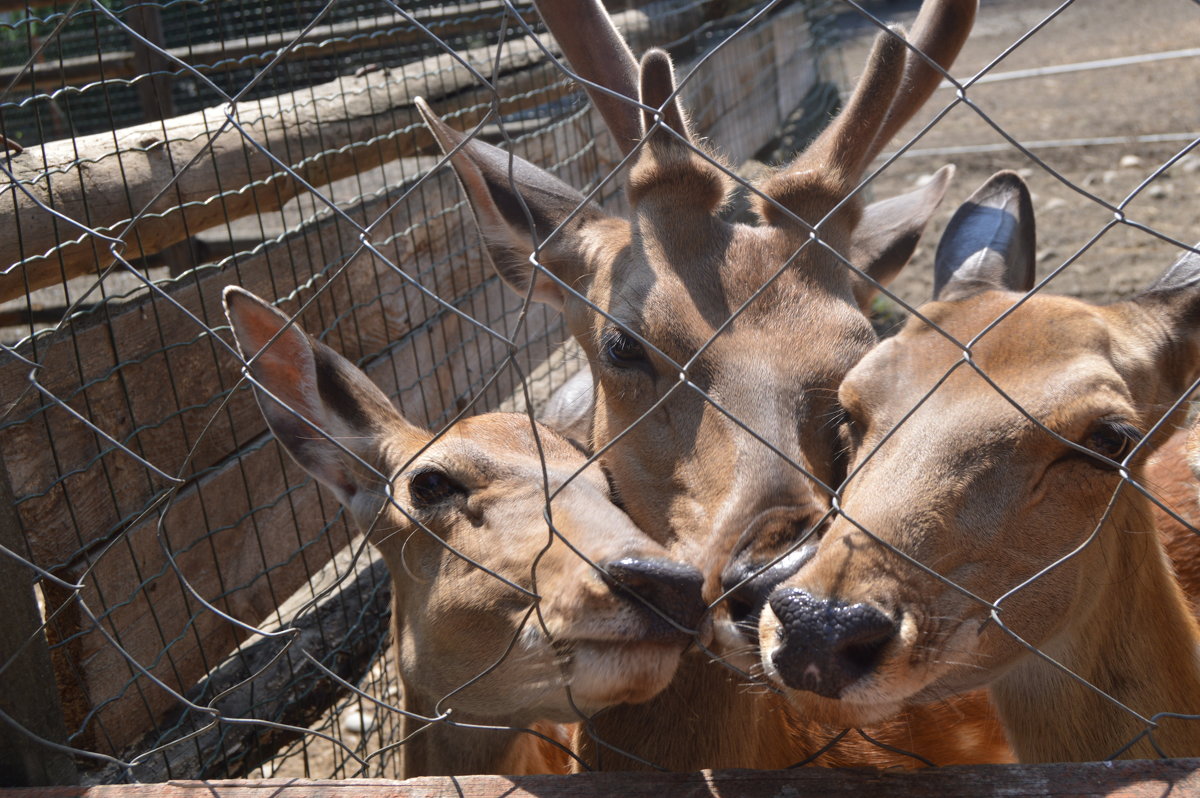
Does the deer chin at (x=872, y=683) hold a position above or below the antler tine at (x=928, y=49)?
below

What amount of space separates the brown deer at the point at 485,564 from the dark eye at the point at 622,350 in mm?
301

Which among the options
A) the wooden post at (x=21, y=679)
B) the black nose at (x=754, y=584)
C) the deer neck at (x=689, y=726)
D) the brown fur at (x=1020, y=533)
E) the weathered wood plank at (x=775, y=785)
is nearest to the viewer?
the weathered wood plank at (x=775, y=785)

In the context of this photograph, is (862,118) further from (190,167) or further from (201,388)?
(201,388)

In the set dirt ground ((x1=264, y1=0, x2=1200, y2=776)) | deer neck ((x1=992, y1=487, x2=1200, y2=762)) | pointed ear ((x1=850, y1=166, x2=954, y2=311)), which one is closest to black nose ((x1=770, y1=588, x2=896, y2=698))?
deer neck ((x1=992, y1=487, x2=1200, y2=762))

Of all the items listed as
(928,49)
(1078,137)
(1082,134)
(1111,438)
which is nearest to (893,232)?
(928,49)

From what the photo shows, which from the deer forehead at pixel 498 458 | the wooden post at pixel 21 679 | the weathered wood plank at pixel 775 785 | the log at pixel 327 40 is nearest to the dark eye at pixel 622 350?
the deer forehead at pixel 498 458

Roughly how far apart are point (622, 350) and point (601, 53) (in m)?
1.27

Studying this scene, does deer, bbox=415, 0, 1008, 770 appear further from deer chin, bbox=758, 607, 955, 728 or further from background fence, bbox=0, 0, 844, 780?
background fence, bbox=0, 0, 844, 780

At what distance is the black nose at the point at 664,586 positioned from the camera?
7.30 feet

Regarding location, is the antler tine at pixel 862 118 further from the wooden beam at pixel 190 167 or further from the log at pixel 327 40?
the log at pixel 327 40

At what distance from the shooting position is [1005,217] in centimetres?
335

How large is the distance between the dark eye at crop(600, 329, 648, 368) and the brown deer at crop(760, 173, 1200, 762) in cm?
61

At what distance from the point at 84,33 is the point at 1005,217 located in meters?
8.71

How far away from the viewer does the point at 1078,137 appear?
34.4ft
